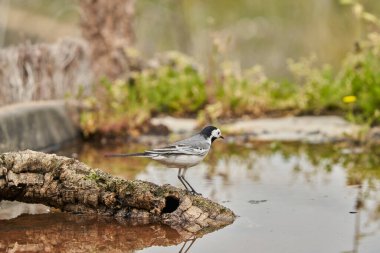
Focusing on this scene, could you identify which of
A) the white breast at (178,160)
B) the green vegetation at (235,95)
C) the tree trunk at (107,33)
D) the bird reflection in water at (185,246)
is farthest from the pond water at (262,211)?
the tree trunk at (107,33)

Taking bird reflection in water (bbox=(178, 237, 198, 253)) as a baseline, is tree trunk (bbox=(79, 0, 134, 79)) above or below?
above

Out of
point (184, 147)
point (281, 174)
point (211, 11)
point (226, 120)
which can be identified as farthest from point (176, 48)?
point (184, 147)

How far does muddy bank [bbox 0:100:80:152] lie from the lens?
839cm

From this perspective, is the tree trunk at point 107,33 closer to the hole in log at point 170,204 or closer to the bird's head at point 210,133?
the bird's head at point 210,133

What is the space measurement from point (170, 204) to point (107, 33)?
8.41m

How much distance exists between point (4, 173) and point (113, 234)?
96 cm

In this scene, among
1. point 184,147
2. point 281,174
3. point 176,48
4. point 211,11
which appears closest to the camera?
point 184,147

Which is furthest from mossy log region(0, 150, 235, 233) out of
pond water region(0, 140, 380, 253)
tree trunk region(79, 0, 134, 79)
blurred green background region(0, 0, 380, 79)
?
blurred green background region(0, 0, 380, 79)

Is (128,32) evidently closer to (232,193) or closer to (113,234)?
(232,193)

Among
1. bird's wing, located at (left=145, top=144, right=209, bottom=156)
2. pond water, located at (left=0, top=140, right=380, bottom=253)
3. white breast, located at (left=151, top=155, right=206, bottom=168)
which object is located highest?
bird's wing, located at (left=145, top=144, right=209, bottom=156)

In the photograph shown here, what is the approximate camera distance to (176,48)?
25438 mm

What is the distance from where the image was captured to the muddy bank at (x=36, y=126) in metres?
8.39

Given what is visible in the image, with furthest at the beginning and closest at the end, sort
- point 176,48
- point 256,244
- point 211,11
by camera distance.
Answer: point 211,11, point 176,48, point 256,244

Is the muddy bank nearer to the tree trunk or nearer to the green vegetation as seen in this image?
the green vegetation
